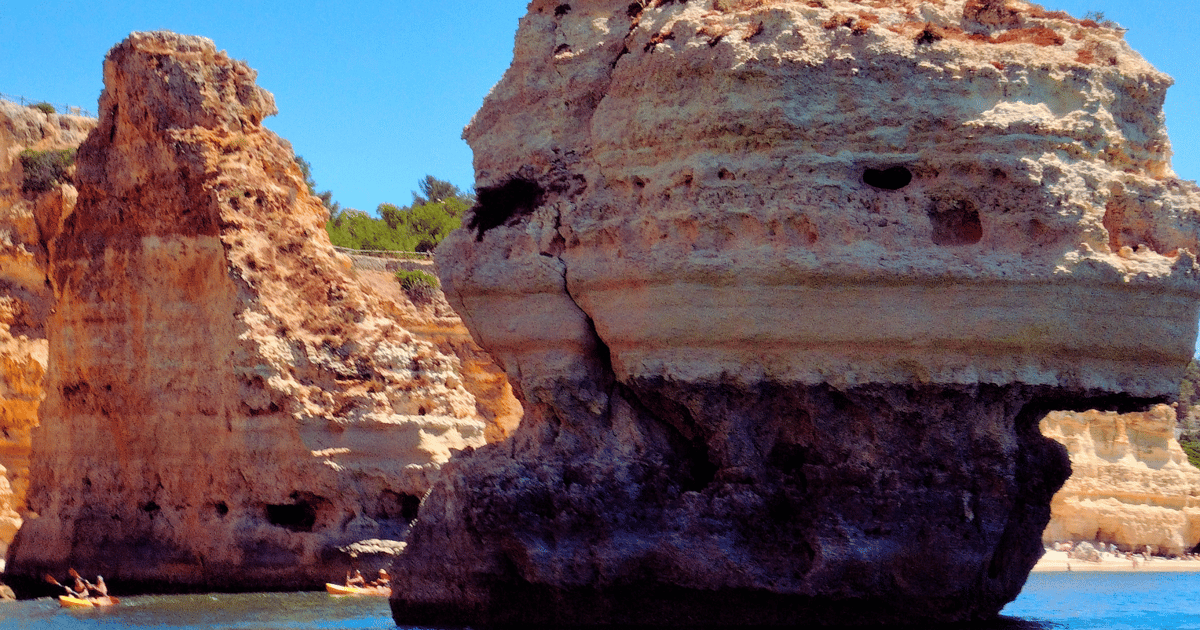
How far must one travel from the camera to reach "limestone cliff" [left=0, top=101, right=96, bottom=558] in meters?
22.1

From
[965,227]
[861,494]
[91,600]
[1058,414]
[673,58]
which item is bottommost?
[91,600]

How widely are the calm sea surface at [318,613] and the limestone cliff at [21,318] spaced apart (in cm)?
608

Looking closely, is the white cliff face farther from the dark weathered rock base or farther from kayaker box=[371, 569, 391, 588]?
kayaker box=[371, 569, 391, 588]

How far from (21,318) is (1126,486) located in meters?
21.8

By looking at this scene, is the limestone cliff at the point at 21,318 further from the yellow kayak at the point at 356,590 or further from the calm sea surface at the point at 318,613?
the yellow kayak at the point at 356,590

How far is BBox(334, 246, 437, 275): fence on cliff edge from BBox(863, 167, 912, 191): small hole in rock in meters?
22.0

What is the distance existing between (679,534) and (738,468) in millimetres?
563

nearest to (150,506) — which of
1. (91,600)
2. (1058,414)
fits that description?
(91,600)

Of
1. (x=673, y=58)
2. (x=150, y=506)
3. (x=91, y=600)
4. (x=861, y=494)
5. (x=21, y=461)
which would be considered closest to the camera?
(x=861, y=494)

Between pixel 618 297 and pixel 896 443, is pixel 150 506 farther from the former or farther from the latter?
pixel 896 443

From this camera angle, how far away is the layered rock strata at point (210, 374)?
16266 mm

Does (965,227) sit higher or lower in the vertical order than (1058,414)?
lower

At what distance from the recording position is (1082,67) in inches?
374

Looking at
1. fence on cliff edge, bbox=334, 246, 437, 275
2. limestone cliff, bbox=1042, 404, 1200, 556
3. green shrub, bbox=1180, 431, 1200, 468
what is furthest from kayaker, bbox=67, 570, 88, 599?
green shrub, bbox=1180, 431, 1200, 468
